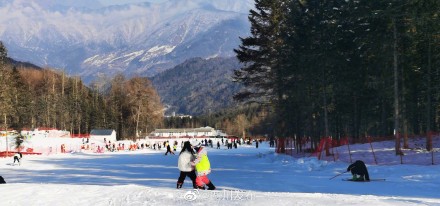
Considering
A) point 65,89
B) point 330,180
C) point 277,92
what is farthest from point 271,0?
point 65,89

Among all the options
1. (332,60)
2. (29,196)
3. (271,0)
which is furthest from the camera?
(271,0)

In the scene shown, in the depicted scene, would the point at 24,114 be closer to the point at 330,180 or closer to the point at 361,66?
the point at 361,66

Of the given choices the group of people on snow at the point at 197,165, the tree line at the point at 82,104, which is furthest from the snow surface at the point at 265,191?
the tree line at the point at 82,104

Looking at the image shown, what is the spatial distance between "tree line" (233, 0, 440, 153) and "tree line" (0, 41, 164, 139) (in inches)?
1475

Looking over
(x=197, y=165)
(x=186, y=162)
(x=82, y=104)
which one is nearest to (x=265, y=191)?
(x=197, y=165)

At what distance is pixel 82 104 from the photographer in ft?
353

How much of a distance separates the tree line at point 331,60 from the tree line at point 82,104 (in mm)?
37456

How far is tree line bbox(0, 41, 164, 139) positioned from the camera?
3406 inches

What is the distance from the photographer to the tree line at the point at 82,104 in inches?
3406

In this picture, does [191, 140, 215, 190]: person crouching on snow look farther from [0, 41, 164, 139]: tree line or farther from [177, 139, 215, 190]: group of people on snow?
[0, 41, 164, 139]: tree line

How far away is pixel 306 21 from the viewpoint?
37125 mm

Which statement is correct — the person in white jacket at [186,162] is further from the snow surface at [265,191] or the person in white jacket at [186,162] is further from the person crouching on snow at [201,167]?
the snow surface at [265,191]

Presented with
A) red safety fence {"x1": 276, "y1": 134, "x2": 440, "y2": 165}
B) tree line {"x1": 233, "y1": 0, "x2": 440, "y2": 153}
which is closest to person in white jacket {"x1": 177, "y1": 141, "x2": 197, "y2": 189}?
red safety fence {"x1": 276, "y1": 134, "x2": 440, "y2": 165}

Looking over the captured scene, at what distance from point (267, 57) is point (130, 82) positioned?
52.6 m
